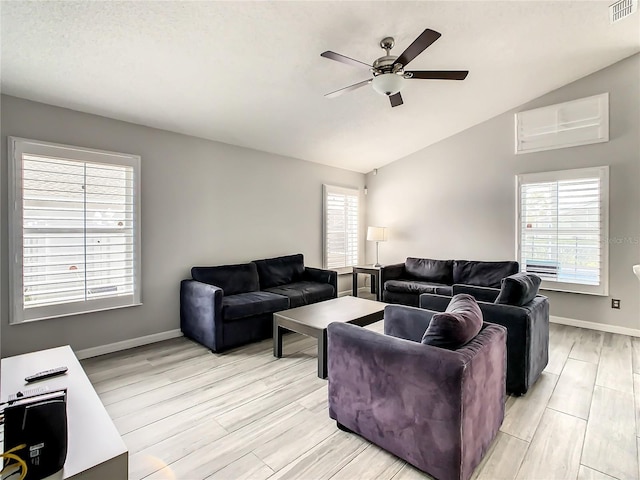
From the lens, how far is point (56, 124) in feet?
9.97

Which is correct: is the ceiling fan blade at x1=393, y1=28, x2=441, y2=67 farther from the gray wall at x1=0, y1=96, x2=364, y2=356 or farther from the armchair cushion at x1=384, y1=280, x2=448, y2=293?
the armchair cushion at x1=384, y1=280, x2=448, y2=293

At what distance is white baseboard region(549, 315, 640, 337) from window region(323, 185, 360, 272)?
338 centimetres

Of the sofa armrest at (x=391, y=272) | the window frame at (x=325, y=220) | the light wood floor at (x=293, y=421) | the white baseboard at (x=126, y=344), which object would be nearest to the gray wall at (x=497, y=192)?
the window frame at (x=325, y=220)

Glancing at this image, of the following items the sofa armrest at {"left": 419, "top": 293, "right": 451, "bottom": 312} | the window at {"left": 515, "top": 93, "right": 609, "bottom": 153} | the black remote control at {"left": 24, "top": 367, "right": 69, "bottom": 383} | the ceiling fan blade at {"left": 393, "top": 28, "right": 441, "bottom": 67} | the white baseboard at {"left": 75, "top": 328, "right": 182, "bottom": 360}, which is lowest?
the white baseboard at {"left": 75, "top": 328, "right": 182, "bottom": 360}

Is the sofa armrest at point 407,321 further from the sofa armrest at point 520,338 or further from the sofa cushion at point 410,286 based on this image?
the sofa cushion at point 410,286

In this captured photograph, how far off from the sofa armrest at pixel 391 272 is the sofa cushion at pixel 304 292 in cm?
107

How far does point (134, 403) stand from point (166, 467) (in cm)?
87

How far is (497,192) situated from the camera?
4.91 m

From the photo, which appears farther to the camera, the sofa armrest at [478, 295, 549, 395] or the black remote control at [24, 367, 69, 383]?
the sofa armrest at [478, 295, 549, 395]

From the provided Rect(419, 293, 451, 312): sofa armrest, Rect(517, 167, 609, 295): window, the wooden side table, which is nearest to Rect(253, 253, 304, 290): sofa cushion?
the wooden side table

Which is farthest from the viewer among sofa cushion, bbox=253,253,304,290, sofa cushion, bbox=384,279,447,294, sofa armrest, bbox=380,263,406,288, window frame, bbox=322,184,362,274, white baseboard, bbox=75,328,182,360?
window frame, bbox=322,184,362,274

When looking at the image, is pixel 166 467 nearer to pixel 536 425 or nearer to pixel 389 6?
pixel 536 425

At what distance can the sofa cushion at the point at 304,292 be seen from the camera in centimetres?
411

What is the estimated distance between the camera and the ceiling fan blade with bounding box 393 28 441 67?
2.03 metres
